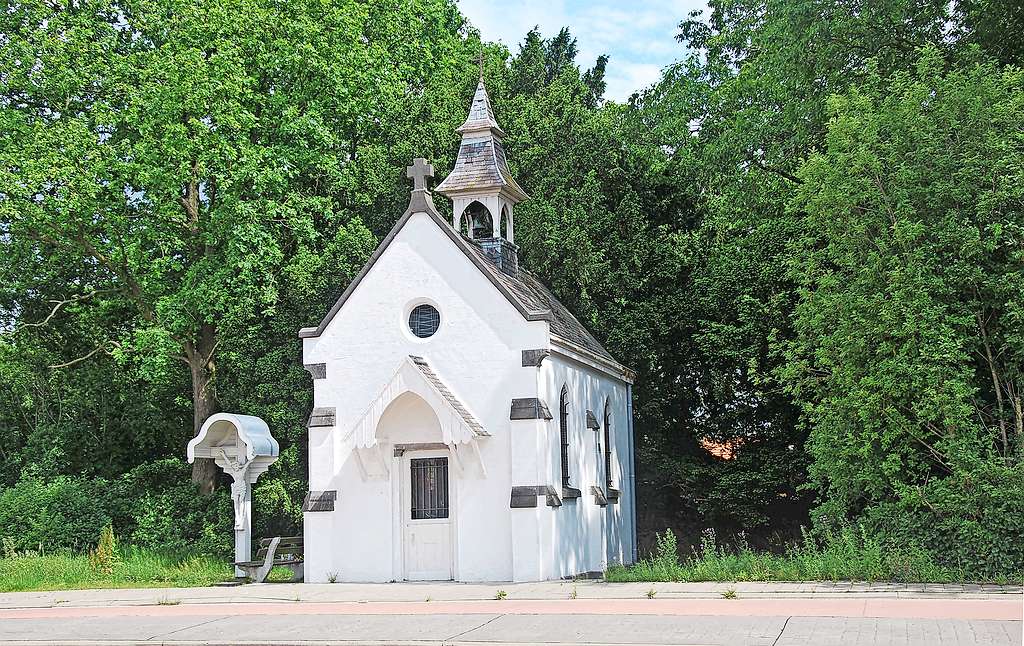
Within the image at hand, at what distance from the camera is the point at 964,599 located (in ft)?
45.1

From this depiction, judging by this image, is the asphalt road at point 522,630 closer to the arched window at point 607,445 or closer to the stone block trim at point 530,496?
the stone block trim at point 530,496

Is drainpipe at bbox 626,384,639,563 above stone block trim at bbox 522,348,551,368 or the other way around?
the other way around

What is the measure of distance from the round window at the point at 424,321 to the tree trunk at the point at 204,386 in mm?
10185

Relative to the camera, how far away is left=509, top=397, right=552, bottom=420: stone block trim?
65.1 feet

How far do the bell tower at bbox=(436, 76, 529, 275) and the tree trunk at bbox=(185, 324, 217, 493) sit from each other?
32.0 ft

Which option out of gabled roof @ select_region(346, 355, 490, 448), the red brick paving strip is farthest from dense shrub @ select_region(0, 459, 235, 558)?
the red brick paving strip

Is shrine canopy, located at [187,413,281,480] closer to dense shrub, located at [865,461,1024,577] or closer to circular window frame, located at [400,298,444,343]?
circular window frame, located at [400,298,444,343]

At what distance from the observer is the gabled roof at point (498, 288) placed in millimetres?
20469

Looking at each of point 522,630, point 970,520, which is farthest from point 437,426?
point 970,520

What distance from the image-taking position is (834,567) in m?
16.8

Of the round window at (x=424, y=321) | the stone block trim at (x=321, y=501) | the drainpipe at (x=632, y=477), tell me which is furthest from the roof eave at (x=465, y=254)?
the drainpipe at (x=632, y=477)

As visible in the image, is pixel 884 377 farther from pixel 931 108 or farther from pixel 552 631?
pixel 552 631

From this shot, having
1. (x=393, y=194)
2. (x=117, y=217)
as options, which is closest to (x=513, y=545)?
(x=393, y=194)

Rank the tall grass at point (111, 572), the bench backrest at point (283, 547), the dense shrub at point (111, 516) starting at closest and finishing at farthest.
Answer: the bench backrest at point (283, 547)
the tall grass at point (111, 572)
the dense shrub at point (111, 516)
